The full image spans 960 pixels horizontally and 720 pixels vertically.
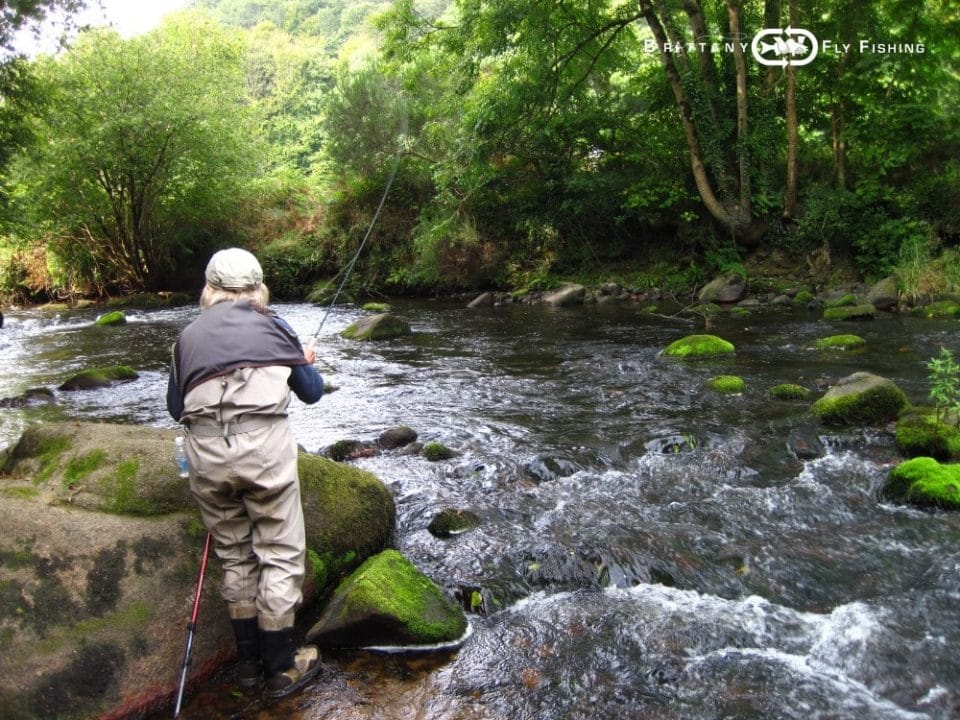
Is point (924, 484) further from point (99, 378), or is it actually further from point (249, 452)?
point (99, 378)

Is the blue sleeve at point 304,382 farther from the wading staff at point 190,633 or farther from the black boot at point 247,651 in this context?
the black boot at point 247,651

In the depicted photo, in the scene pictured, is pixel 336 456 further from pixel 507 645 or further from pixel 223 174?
pixel 223 174

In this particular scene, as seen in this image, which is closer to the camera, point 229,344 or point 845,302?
point 229,344

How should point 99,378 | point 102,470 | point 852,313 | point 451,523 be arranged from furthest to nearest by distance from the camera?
point 852,313
point 99,378
point 451,523
point 102,470

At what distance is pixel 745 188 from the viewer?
16.4 m

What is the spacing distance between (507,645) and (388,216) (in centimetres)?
2152

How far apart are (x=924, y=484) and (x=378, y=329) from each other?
1102cm

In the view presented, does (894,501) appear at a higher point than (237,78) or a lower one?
lower

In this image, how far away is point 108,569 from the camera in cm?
330

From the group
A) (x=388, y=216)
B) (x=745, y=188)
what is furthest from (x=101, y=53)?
(x=745, y=188)

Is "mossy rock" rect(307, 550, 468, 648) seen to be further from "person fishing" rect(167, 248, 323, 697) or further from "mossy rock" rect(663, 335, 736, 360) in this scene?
"mossy rock" rect(663, 335, 736, 360)

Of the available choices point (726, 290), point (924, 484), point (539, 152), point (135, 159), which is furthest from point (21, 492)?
point (135, 159)

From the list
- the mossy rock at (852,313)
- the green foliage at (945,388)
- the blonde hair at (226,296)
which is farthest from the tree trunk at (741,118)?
the blonde hair at (226,296)

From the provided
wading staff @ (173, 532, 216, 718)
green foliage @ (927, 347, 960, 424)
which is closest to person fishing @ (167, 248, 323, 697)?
wading staff @ (173, 532, 216, 718)
